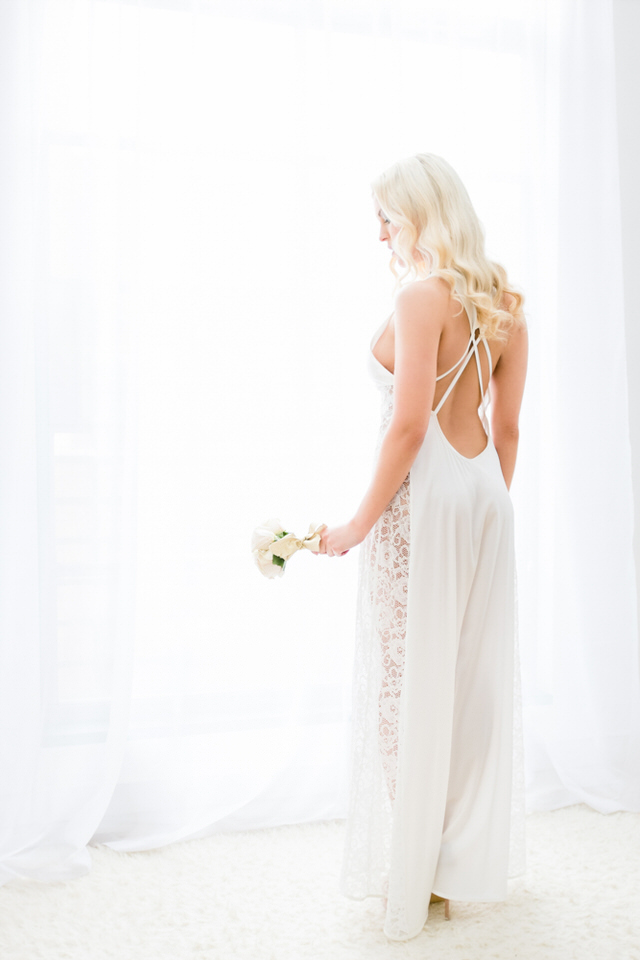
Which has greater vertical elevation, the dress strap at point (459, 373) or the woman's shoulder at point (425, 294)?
the woman's shoulder at point (425, 294)

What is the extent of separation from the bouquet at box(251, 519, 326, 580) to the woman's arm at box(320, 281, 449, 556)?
0.23m

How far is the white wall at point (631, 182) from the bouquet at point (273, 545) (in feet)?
4.92

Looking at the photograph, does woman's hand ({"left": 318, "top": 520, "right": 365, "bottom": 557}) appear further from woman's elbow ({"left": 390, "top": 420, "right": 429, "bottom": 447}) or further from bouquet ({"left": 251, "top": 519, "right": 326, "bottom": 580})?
woman's elbow ({"left": 390, "top": 420, "right": 429, "bottom": 447})

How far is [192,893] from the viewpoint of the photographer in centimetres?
195

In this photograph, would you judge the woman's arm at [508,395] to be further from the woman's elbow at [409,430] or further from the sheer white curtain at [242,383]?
the sheer white curtain at [242,383]

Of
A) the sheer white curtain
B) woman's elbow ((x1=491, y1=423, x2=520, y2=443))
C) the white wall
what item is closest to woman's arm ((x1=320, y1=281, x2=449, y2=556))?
woman's elbow ((x1=491, y1=423, x2=520, y2=443))

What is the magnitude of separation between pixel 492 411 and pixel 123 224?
1.16m

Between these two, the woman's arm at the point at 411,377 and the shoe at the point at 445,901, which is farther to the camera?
the shoe at the point at 445,901

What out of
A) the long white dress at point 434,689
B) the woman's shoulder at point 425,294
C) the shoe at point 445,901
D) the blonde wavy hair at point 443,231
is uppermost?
the blonde wavy hair at point 443,231

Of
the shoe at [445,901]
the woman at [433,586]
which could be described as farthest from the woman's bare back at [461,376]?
the shoe at [445,901]

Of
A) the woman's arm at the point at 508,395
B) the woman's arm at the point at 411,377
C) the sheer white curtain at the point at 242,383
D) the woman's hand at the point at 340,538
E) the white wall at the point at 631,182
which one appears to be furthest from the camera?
the white wall at the point at 631,182

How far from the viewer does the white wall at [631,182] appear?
265cm

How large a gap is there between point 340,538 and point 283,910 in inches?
35.8

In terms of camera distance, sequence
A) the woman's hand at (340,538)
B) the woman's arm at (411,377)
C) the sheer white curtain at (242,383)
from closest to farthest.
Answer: the woman's arm at (411,377) < the woman's hand at (340,538) < the sheer white curtain at (242,383)
